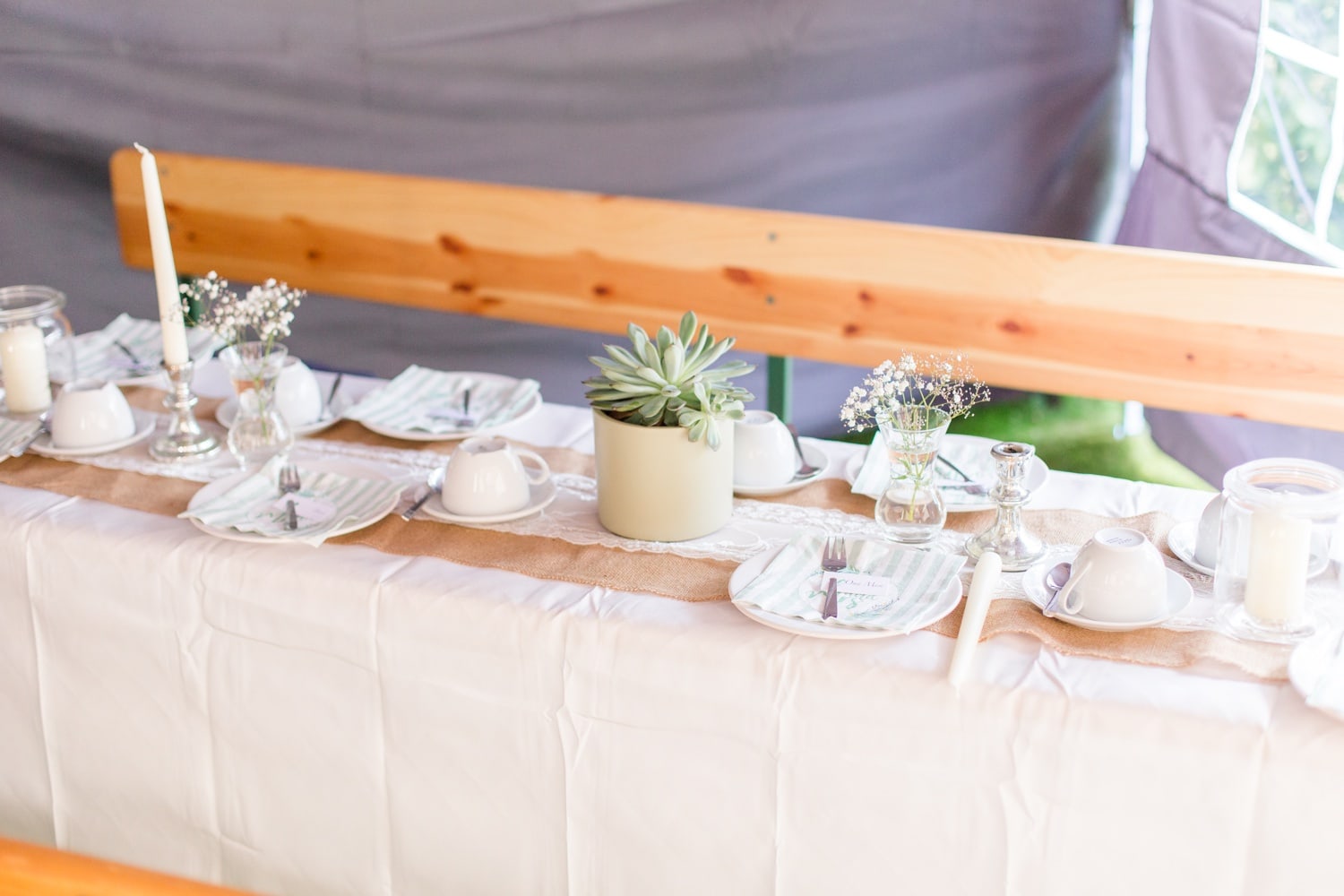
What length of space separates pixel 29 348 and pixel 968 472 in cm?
122

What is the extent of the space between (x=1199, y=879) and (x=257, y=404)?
108cm

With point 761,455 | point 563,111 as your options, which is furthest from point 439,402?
point 563,111

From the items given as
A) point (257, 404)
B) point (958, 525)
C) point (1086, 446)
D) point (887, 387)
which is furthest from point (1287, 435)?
point (257, 404)

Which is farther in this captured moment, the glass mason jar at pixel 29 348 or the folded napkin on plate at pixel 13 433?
the glass mason jar at pixel 29 348

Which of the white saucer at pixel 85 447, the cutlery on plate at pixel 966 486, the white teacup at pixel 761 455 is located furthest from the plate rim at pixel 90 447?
the cutlery on plate at pixel 966 486

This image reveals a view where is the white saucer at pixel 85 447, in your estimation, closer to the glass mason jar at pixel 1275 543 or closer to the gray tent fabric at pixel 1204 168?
the glass mason jar at pixel 1275 543

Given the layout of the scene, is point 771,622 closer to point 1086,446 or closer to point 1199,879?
point 1199,879

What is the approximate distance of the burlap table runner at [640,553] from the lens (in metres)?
1.05

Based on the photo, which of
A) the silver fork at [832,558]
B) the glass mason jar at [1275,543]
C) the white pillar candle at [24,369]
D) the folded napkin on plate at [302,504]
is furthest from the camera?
the white pillar candle at [24,369]

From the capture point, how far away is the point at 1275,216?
95.6 inches

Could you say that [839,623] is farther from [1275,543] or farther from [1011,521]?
[1275,543]

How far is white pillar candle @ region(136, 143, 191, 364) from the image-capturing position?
142 cm

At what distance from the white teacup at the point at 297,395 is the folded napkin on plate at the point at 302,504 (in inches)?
7.9

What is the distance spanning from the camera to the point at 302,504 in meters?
1.38
